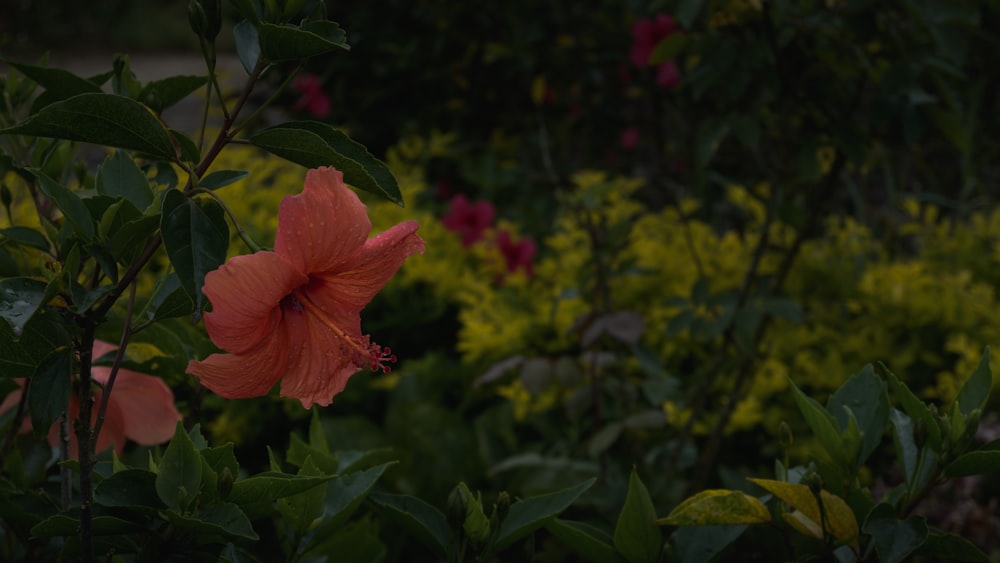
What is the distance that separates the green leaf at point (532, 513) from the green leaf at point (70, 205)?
1.45 feet

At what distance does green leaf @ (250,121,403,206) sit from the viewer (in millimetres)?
722

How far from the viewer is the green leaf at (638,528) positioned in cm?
87

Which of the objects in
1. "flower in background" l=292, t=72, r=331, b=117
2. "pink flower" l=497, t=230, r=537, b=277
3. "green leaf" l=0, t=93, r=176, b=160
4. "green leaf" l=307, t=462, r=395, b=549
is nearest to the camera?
"green leaf" l=0, t=93, r=176, b=160

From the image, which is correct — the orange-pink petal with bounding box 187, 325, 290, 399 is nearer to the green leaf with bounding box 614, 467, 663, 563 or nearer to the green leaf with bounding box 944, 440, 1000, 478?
the green leaf with bounding box 614, 467, 663, 563

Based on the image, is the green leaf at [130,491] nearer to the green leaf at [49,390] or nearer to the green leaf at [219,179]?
the green leaf at [49,390]

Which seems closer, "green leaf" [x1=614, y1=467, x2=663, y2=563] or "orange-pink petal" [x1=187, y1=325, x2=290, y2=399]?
"orange-pink petal" [x1=187, y1=325, x2=290, y2=399]

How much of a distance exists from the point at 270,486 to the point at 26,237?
0.32 meters

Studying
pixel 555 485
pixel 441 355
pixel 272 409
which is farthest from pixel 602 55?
pixel 555 485

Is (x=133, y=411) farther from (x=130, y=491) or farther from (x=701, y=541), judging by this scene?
(x=701, y=541)

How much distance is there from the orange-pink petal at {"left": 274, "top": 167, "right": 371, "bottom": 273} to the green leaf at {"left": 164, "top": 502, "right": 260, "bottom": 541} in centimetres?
21

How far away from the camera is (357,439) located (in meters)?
1.95

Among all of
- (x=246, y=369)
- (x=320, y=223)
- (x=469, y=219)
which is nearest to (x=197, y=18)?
(x=320, y=223)

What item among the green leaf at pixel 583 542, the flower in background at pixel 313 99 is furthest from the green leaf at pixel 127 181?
the flower in background at pixel 313 99

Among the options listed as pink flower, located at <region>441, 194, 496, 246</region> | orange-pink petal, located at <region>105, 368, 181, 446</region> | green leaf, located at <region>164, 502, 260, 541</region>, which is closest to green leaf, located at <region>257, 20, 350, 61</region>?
green leaf, located at <region>164, 502, 260, 541</region>
